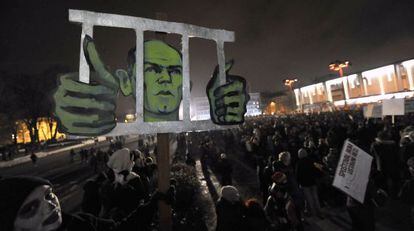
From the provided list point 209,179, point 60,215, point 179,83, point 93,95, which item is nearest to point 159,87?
point 179,83

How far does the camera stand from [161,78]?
13.1 feet

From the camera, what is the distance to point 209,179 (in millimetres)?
12414

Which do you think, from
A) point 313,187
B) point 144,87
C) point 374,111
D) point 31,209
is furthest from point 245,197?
point 374,111

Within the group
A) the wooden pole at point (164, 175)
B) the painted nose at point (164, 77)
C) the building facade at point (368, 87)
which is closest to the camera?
the wooden pole at point (164, 175)

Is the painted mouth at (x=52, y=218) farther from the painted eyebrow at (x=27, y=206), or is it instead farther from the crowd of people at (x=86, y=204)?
the painted eyebrow at (x=27, y=206)

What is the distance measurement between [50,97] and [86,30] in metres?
1.05

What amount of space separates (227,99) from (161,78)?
4.11ft

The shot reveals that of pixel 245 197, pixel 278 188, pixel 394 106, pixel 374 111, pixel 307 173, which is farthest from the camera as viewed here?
pixel 374 111

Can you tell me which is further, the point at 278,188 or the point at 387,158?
the point at 387,158

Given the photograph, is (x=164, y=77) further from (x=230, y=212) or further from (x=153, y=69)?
(x=230, y=212)

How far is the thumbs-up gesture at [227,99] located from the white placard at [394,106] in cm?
1078

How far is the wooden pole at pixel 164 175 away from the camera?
3.87 metres

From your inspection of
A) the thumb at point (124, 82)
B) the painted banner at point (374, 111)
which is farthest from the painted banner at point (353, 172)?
the painted banner at point (374, 111)

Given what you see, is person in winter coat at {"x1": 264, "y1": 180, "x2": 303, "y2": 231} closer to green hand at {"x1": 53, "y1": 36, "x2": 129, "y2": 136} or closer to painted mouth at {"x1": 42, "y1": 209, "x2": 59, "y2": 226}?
green hand at {"x1": 53, "y1": 36, "x2": 129, "y2": 136}
